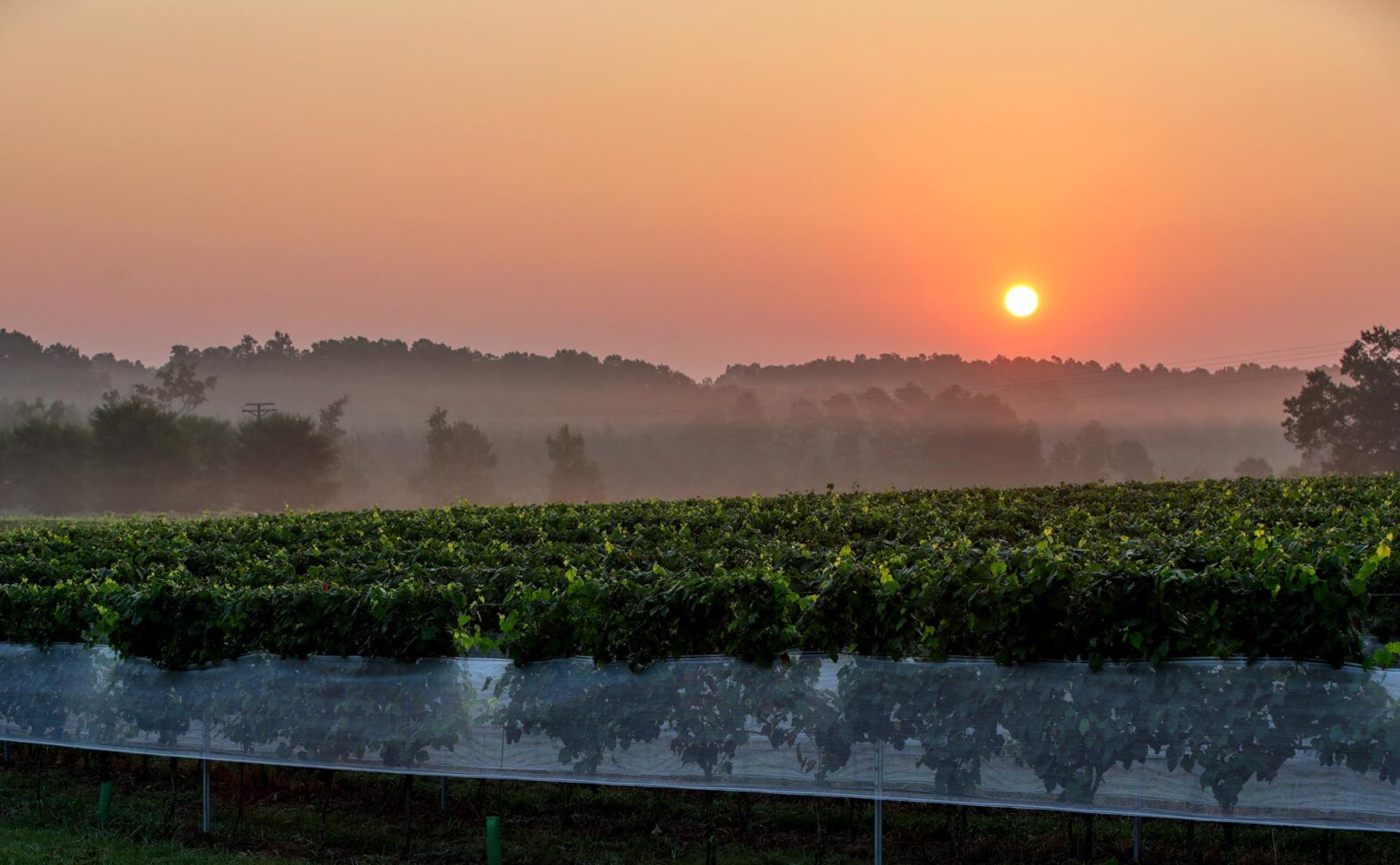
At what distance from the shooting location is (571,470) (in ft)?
409

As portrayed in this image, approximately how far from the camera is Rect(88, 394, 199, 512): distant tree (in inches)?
3605

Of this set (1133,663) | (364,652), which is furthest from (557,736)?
(1133,663)

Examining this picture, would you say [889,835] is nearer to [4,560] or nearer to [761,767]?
[761,767]

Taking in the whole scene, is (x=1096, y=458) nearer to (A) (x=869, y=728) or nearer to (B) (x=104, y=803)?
(B) (x=104, y=803)

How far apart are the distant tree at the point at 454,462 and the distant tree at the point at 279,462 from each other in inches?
934

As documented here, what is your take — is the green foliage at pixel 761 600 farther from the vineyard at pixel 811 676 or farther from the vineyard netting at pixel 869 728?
the vineyard netting at pixel 869 728

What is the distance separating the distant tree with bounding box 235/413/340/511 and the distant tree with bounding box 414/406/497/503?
23.7 meters

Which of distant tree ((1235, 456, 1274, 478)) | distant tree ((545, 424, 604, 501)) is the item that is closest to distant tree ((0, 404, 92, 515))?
distant tree ((545, 424, 604, 501))

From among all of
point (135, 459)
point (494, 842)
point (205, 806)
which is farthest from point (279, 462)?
point (494, 842)

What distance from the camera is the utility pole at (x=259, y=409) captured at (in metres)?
99.5

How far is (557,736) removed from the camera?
9578 mm

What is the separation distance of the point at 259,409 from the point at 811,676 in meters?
97.8

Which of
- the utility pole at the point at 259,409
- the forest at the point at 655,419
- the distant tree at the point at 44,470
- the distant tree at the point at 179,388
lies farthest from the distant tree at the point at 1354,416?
the distant tree at the point at 179,388

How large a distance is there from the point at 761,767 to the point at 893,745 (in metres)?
1.00
